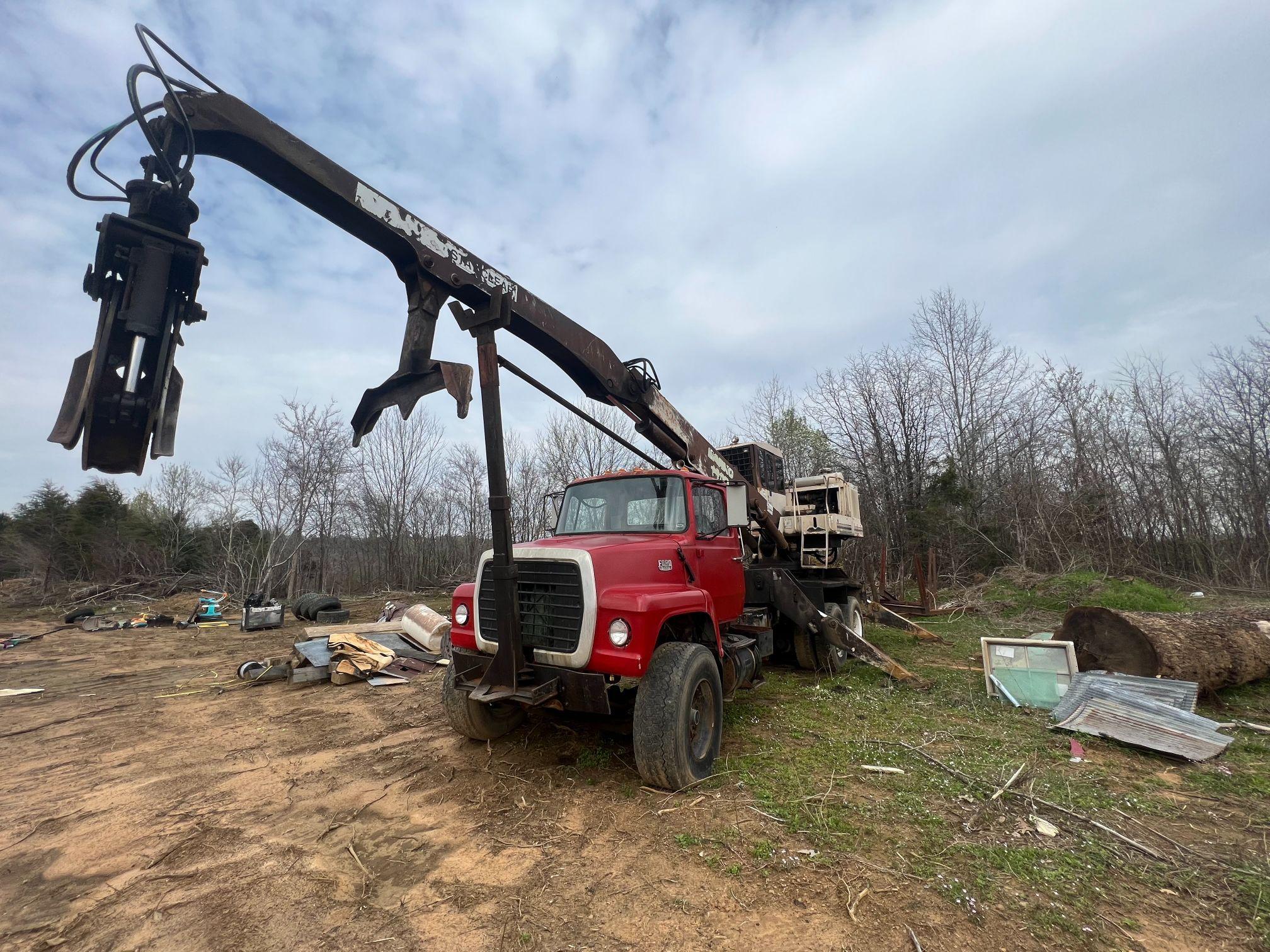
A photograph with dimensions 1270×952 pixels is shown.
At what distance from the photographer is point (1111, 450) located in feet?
57.7

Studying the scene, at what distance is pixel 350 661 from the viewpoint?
7715 mm

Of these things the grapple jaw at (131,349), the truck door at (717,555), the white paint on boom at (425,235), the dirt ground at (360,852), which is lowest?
the dirt ground at (360,852)

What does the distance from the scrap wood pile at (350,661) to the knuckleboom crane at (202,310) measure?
4.95 metres

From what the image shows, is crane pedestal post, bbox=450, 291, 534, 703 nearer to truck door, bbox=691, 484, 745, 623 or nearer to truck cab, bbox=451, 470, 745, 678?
truck cab, bbox=451, 470, 745, 678

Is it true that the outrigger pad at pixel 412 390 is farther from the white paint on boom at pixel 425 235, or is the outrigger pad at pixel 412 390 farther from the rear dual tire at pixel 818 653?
the rear dual tire at pixel 818 653

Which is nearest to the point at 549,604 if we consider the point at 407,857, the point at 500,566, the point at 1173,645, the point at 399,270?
the point at 500,566

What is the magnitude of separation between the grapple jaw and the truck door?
3.84m

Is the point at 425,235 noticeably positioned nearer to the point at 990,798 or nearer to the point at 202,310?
the point at 202,310

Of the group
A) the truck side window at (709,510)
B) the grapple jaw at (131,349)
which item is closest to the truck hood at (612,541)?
the truck side window at (709,510)

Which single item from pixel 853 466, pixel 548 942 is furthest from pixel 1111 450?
pixel 548 942

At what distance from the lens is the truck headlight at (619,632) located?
3.69 meters

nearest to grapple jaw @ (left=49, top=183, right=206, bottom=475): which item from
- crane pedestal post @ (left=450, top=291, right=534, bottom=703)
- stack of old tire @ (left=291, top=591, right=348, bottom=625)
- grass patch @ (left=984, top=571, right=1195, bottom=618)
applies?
crane pedestal post @ (left=450, top=291, right=534, bottom=703)

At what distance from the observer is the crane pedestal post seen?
12.6ft

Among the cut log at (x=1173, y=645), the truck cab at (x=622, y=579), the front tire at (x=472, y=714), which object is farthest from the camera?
the cut log at (x=1173, y=645)
